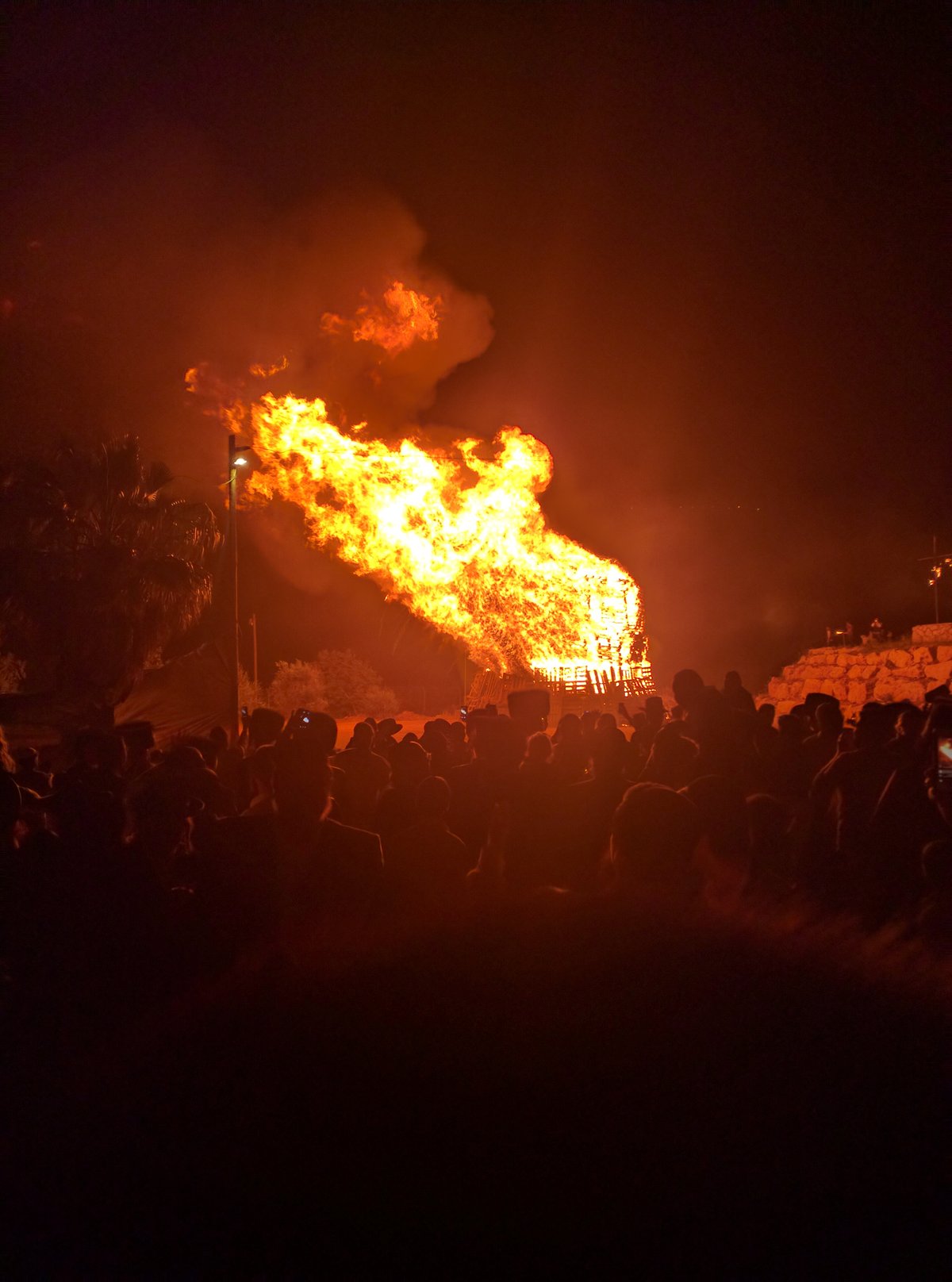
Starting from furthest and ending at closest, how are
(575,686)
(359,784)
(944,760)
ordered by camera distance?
1. (575,686)
2. (359,784)
3. (944,760)

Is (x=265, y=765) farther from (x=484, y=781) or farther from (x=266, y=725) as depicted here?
(x=484, y=781)

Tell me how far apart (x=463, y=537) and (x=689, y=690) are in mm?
19130

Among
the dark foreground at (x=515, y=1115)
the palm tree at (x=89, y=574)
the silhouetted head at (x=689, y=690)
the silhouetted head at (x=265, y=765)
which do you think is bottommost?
the dark foreground at (x=515, y=1115)

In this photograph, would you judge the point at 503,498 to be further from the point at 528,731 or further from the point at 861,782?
the point at 861,782

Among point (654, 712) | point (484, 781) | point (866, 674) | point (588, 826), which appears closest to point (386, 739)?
point (654, 712)

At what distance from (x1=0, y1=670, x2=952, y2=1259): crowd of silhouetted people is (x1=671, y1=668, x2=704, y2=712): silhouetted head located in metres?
1.24

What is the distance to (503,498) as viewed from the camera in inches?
986

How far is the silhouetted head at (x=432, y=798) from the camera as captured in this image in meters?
4.85

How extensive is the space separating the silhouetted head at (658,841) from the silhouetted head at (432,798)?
101 cm

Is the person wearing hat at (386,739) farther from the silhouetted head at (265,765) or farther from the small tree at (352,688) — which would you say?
the small tree at (352,688)

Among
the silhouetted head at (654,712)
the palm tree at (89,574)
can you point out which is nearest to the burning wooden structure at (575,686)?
the palm tree at (89,574)

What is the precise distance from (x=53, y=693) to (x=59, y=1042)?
16.1 meters

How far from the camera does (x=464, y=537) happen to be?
25078 mm

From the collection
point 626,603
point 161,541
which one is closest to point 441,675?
point 626,603
